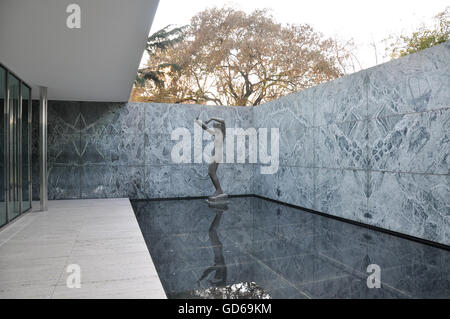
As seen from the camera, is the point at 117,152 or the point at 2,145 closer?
the point at 2,145

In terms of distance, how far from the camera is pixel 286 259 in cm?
403

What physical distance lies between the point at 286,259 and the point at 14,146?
16.0 feet

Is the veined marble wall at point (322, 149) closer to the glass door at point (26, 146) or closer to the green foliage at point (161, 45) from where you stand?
the glass door at point (26, 146)

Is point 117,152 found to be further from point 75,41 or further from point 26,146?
point 75,41

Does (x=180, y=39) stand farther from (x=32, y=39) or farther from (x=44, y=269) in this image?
(x=44, y=269)

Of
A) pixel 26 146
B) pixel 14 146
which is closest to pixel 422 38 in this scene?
pixel 26 146

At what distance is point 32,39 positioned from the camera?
4.21 m

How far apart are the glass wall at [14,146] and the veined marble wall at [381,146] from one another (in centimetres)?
570

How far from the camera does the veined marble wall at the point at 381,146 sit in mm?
4590

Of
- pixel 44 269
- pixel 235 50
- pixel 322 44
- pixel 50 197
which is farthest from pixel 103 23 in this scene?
pixel 322 44

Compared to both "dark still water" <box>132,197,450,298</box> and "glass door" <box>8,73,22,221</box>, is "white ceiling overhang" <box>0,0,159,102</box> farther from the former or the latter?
"dark still water" <box>132,197,450,298</box>

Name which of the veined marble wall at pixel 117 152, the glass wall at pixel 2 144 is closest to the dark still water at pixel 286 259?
the glass wall at pixel 2 144

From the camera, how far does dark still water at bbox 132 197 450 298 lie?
312cm

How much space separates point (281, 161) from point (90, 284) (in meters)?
6.24
